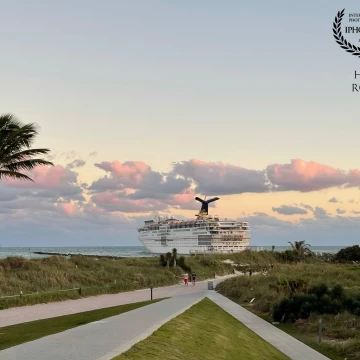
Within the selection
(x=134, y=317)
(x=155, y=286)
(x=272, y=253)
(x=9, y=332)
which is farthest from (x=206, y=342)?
(x=272, y=253)

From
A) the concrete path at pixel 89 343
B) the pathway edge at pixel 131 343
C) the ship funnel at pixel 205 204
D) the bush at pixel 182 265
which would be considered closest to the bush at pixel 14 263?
the concrete path at pixel 89 343

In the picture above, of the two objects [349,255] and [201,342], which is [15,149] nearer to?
[201,342]

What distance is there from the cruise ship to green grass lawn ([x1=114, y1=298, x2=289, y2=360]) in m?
84.8


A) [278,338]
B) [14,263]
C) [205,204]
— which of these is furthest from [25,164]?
[205,204]

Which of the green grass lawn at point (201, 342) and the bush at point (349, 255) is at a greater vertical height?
the green grass lawn at point (201, 342)

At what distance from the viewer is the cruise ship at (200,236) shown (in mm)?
104750

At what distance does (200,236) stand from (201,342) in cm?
9364

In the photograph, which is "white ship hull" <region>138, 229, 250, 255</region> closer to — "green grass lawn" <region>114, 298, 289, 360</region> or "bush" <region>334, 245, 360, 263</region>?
"bush" <region>334, 245, 360, 263</region>

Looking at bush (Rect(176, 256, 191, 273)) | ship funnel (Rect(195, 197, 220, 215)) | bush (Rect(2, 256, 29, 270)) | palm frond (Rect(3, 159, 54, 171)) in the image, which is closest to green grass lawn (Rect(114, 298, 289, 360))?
palm frond (Rect(3, 159, 54, 171))

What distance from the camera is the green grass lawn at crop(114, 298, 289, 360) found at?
1009 cm

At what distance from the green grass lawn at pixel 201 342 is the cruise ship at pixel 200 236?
8483 centimetres

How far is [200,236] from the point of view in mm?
106062

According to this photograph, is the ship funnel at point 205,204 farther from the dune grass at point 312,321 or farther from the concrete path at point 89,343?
the concrete path at point 89,343

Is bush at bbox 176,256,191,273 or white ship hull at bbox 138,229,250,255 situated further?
white ship hull at bbox 138,229,250,255
